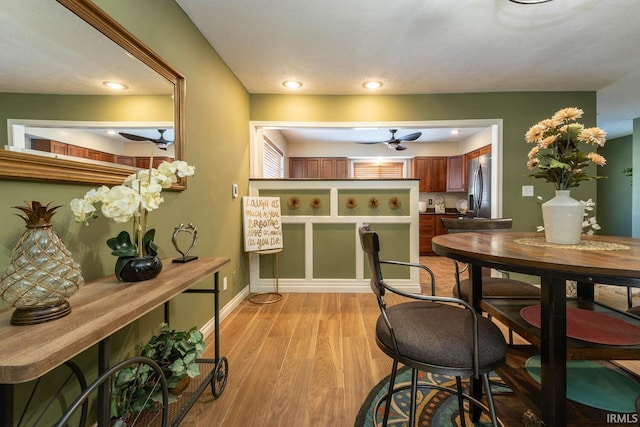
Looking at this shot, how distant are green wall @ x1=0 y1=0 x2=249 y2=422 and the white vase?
204 cm

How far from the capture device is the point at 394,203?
319cm

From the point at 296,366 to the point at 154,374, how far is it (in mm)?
811

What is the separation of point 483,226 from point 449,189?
4439 mm

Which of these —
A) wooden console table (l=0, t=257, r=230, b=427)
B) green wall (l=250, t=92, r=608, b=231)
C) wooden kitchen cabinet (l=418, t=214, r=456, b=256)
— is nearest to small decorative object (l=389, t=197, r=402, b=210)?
green wall (l=250, t=92, r=608, b=231)

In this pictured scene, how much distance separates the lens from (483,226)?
197 cm

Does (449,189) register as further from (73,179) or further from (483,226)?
(73,179)

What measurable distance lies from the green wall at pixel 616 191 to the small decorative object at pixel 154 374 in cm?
774

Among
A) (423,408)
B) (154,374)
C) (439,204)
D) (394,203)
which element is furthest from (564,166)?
Result: (439,204)

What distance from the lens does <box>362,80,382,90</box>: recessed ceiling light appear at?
3.03 m

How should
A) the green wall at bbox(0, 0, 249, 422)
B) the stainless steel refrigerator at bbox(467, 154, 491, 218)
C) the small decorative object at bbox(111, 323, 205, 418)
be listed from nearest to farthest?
the green wall at bbox(0, 0, 249, 422), the small decorative object at bbox(111, 323, 205, 418), the stainless steel refrigerator at bbox(467, 154, 491, 218)

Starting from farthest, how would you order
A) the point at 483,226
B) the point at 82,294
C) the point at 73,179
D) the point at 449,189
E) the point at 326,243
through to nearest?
the point at 449,189, the point at 326,243, the point at 483,226, the point at 73,179, the point at 82,294

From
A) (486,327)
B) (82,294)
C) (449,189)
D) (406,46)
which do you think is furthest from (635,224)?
(82,294)

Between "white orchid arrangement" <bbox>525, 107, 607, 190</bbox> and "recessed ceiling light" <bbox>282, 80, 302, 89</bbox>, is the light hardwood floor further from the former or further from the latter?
"recessed ceiling light" <bbox>282, 80, 302, 89</bbox>

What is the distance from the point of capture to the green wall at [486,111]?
10.7 feet
